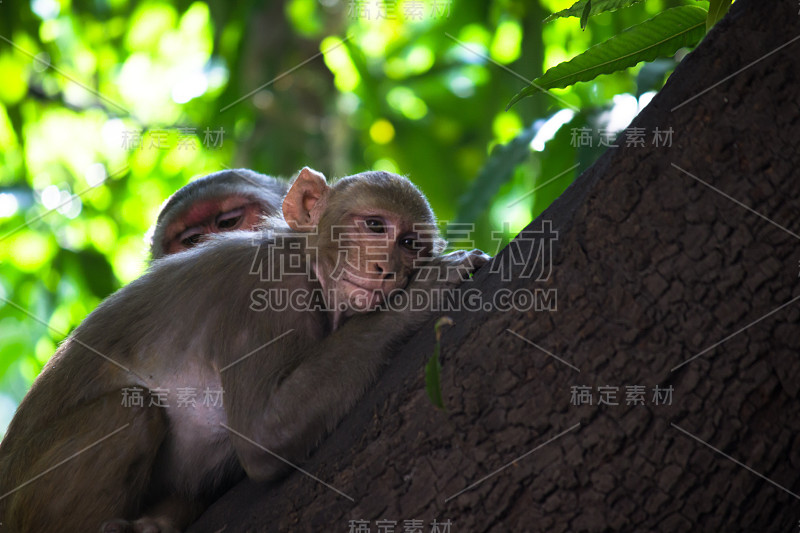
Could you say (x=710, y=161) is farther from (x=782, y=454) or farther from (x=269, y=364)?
(x=269, y=364)

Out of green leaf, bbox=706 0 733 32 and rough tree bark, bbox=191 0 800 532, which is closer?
rough tree bark, bbox=191 0 800 532

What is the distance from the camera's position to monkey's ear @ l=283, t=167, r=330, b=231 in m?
3.58

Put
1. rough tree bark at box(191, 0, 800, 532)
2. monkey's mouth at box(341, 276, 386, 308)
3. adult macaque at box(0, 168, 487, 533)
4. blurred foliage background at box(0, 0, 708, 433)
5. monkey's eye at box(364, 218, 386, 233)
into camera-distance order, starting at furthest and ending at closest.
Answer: blurred foliage background at box(0, 0, 708, 433) < monkey's eye at box(364, 218, 386, 233) < monkey's mouth at box(341, 276, 386, 308) < adult macaque at box(0, 168, 487, 533) < rough tree bark at box(191, 0, 800, 532)

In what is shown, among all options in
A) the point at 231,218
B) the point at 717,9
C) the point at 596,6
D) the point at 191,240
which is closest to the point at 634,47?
the point at 596,6

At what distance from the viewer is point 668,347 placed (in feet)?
6.88

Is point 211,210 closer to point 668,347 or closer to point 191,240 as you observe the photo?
point 191,240

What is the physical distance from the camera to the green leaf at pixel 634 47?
2498 mm

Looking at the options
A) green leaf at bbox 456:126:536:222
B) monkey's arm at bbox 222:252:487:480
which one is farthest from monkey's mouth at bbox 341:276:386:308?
green leaf at bbox 456:126:536:222

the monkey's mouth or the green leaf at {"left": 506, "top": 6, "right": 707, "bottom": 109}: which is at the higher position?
the green leaf at {"left": 506, "top": 6, "right": 707, "bottom": 109}

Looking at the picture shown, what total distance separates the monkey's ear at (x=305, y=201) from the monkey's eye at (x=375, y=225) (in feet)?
1.03

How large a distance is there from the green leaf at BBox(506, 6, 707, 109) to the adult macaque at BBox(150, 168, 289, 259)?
280cm

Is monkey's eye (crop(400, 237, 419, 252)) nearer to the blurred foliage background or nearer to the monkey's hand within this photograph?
the monkey's hand

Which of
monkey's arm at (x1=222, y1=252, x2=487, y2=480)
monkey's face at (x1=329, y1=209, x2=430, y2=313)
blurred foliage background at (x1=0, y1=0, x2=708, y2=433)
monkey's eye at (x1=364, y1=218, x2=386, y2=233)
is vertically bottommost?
monkey's arm at (x1=222, y1=252, x2=487, y2=480)

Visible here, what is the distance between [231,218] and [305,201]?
1625 mm
